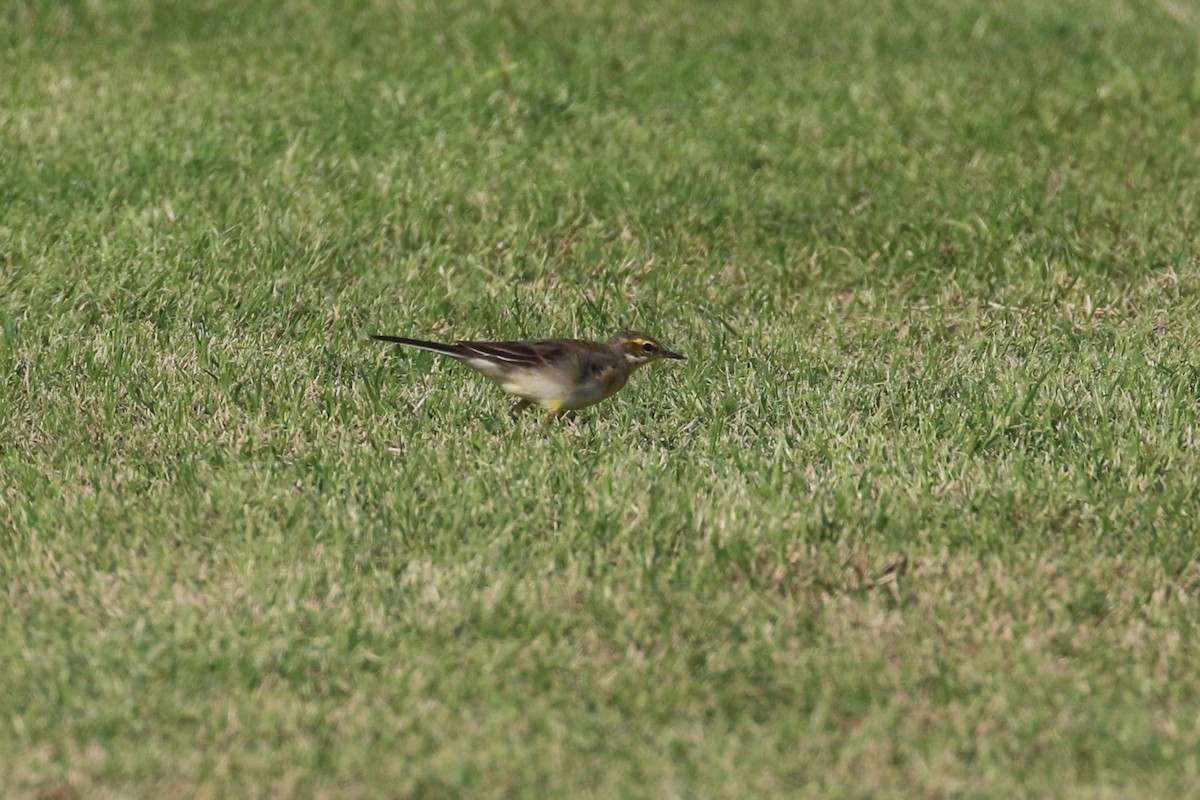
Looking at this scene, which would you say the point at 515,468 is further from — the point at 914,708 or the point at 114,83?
the point at 114,83

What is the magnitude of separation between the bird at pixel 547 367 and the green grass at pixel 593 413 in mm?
184

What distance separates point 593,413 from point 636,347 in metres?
0.40

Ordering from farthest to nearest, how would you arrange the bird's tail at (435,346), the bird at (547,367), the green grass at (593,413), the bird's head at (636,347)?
1. the bird's head at (636,347)
2. the bird at (547,367)
3. the bird's tail at (435,346)
4. the green grass at (593,413)

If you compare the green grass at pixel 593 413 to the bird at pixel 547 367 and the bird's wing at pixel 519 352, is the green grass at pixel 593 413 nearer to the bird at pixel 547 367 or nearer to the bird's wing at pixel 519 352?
the bird at pixel 547 367

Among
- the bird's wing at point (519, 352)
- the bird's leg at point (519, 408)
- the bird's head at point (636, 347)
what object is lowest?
the bird's leg at point (519, 408)

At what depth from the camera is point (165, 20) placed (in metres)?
13.5

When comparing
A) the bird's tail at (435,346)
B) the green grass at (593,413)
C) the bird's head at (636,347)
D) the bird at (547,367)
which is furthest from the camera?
the bird's head at (636,347)

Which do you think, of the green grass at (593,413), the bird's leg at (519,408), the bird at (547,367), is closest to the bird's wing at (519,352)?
the bird at (547,367)

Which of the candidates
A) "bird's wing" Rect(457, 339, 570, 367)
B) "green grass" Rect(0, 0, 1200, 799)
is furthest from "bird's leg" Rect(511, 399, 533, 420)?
"bird's wing" Rect(457, 339, 570, 367)

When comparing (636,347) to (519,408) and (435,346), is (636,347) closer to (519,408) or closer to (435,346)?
(519,408)

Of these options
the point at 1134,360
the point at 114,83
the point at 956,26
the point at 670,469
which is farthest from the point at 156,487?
the point at 956,26

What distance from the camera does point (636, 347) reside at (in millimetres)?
7633

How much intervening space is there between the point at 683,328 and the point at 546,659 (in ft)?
12.8

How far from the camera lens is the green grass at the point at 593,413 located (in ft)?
16.5
